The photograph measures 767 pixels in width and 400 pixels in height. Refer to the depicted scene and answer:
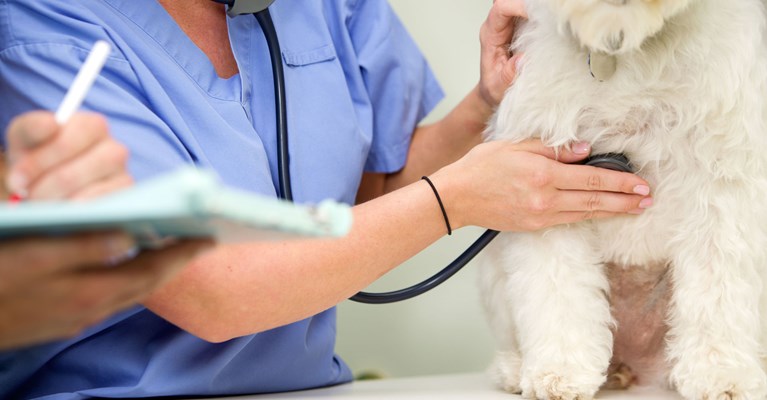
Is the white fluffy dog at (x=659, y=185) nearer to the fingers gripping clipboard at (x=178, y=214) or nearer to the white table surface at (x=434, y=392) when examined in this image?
the white table surface at (x=434, y=392)

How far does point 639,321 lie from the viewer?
1181 mm

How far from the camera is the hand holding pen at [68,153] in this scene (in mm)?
526

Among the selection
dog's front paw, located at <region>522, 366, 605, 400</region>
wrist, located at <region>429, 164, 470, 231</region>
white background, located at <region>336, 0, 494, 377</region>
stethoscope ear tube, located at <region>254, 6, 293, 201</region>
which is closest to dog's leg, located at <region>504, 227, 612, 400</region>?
dog's front paw, located at <region>522, 366, 605, 400</region>

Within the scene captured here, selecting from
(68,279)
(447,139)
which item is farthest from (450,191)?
(68,279)

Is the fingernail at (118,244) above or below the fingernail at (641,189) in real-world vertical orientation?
above

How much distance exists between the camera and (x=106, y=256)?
1.51 ft

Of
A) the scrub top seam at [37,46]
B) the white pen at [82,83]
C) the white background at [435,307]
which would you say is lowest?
the white background at [435,307]

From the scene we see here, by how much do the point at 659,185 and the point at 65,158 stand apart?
30.3 inches

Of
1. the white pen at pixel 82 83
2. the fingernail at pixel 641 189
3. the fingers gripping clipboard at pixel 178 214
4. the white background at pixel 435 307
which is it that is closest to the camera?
the fingers gripping clipboard at pixel 178 214

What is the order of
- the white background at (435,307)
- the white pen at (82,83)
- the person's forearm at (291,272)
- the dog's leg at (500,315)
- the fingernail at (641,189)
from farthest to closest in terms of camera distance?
the white background at (435,307) < the dog's leg at (500,315) < the fingernail at (641,189) < the person's forearm at (291,272) < the white pen at (82,83)

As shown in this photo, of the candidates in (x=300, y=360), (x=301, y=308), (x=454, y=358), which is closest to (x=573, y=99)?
(x=301, y=308)

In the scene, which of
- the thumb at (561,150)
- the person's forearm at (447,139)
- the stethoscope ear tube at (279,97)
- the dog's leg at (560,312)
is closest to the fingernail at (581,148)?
the thumb at (561,150)

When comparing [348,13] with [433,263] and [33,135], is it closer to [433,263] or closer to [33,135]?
[433,263]

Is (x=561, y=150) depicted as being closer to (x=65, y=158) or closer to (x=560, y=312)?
(x=560, y=312)
